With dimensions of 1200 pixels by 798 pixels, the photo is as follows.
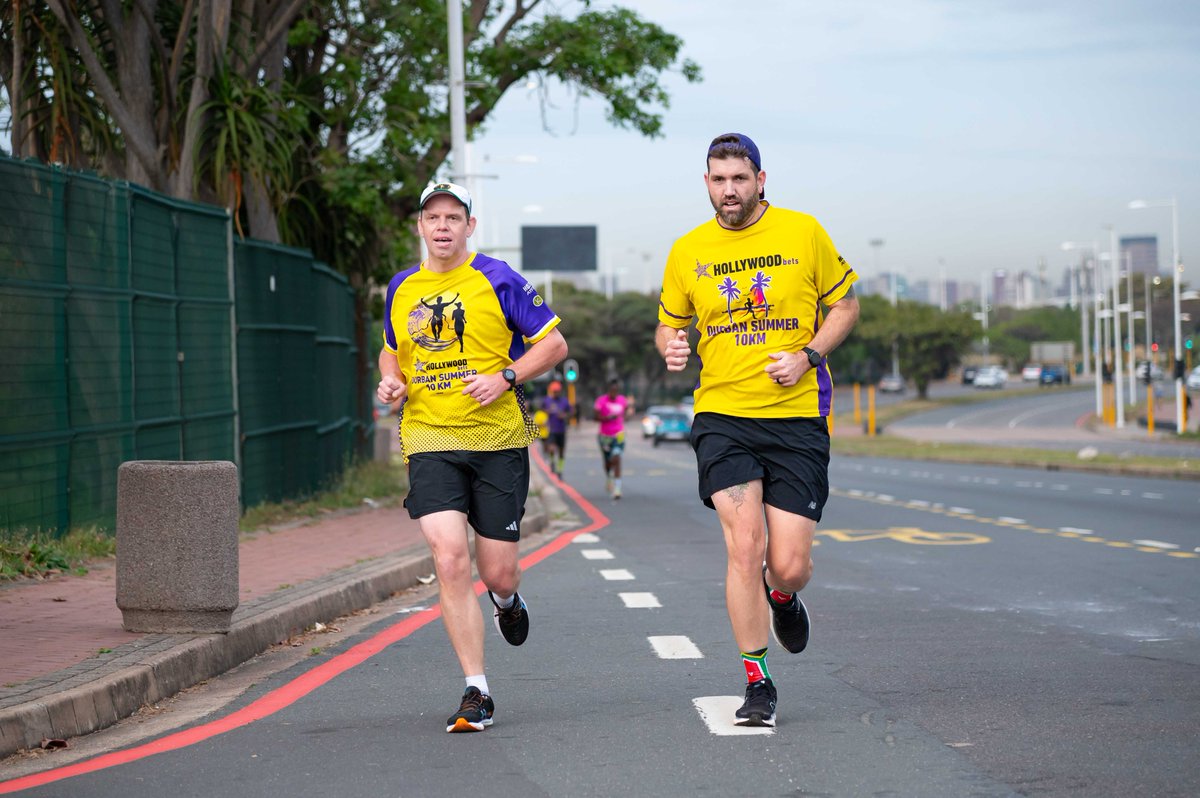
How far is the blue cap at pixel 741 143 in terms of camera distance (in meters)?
6.22

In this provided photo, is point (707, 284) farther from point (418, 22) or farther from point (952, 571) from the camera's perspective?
point (418, 22)

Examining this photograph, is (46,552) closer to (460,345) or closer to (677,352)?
(460,345)

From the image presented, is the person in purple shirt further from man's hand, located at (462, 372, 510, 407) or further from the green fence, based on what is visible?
man's hand, located at (462, 372, 510, 407)

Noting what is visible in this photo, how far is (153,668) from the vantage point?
701 centimetres

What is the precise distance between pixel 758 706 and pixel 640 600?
4.55 metres

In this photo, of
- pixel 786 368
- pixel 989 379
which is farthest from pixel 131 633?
pixel 989 379

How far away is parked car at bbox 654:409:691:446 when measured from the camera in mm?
63844

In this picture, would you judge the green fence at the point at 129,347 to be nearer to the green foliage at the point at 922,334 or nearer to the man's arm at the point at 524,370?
the man's arm at the point at 524,370

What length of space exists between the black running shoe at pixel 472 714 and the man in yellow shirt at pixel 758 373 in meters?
0.97

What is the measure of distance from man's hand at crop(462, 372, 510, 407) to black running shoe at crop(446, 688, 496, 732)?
1.09 metres

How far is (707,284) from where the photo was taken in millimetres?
6277

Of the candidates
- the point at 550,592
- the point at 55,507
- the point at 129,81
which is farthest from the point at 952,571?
the point at 129,81

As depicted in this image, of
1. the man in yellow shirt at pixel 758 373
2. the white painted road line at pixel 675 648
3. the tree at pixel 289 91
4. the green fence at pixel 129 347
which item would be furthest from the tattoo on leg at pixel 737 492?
the tree at pixel 289 91

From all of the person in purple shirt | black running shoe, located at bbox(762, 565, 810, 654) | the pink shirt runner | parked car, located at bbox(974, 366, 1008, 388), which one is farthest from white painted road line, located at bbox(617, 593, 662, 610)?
parked car, located at bbox(974, 366, 1008, 388)
